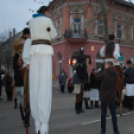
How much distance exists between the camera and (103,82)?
374 cm

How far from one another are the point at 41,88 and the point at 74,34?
17.1 metres

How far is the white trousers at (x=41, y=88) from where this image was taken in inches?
112

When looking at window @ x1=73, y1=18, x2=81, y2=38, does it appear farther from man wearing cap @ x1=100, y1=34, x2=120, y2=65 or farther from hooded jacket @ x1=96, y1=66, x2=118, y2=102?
hooded jacket @ x1=96, y1=66, x2=118, y2=102

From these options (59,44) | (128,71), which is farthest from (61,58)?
(128,71)

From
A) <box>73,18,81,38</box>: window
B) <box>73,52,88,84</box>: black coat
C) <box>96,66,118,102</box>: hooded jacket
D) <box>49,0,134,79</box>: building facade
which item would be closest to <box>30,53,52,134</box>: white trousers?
<box>96,66,118,102</box>: hooded jacket

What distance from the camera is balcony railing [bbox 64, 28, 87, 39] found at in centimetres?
1909

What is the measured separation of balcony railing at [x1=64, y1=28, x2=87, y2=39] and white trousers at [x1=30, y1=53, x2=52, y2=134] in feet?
54.5

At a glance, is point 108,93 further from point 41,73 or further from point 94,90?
point 94,90

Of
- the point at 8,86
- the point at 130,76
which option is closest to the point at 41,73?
the point at 130,76

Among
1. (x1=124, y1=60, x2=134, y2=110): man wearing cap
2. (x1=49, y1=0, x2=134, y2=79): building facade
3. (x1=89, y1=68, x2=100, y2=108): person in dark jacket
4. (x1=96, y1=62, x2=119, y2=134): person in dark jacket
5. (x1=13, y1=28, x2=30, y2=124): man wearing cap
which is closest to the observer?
(x1=96, y1=62, x2=119, y2=134): person in dark jacket

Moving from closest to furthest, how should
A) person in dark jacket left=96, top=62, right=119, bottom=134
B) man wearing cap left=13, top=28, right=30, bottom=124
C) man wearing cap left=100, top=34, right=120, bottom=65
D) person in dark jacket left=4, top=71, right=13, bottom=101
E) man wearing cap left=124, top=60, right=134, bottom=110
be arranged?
person in dark jacket left=96, top=62, right=119, bottom=134, man wearing cap left=13, top=28, right=30, bottom=124, man wearing cap left=100, top=34, right=120, bottom=65, man wearing cap left=124, top=60, right=134, bottom=110, person in dark jacket left=4, top=71, right=13, bottom=101

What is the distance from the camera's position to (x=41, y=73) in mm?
2850

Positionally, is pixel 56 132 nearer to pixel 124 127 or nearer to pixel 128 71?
pixel 124 127

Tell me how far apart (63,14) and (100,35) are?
16.9 feet
